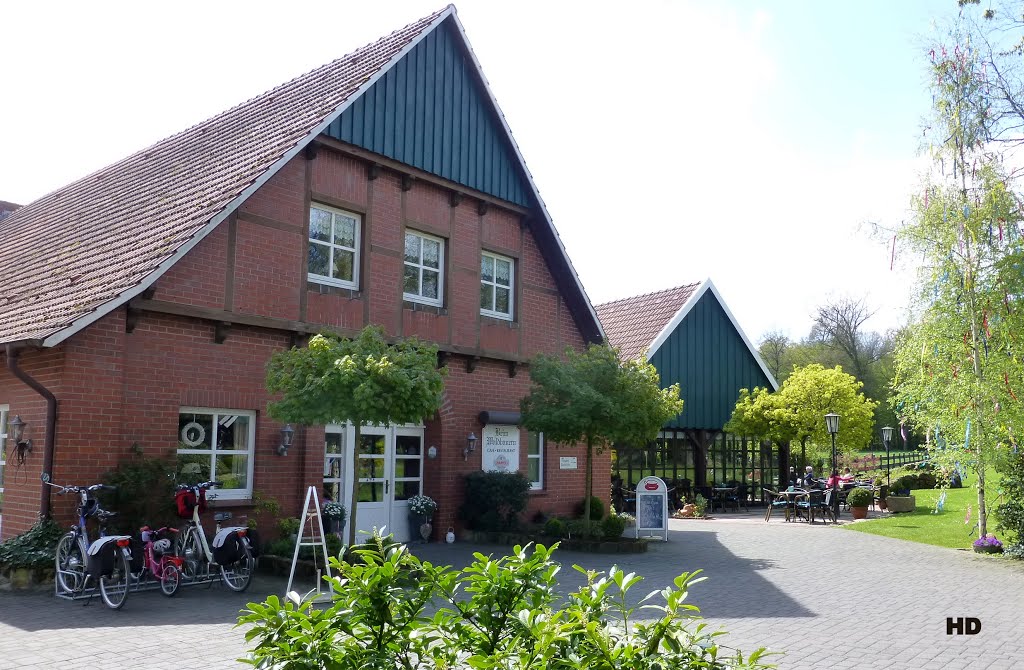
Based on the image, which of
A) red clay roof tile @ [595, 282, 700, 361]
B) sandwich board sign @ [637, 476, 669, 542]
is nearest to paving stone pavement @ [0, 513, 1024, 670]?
sandwich board sign @ [637, 476, 669, 542]

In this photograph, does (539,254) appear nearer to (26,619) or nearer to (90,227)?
(90,227)

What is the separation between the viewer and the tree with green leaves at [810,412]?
2505cm

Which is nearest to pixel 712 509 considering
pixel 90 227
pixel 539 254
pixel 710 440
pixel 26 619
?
pixel 710 440

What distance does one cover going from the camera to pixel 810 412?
82.1ft

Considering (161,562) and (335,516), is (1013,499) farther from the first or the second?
(161,562)

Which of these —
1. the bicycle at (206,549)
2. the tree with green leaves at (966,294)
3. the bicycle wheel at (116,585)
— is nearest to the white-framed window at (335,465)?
the bicycle at (206,549)

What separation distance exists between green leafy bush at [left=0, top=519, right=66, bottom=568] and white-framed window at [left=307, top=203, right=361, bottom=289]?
16.1 feet

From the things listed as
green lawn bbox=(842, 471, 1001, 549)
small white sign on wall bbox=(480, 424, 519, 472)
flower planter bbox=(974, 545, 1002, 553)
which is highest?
small white sign on wall bbox=(480, 424, 519, 472)

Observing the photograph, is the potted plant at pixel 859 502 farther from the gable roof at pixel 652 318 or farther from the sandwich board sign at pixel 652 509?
the sandwich board sign at pixel 652 509

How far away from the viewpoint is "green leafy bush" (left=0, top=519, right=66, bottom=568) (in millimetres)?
9703

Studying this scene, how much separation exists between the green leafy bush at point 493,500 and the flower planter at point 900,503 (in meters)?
12.3

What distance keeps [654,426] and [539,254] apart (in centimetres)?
451

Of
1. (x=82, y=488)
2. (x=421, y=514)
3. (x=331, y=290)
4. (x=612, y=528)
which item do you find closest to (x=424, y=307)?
(x=331, y=290)

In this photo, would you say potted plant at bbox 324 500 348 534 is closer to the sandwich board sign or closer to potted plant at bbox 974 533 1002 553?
the sandwich board sign
